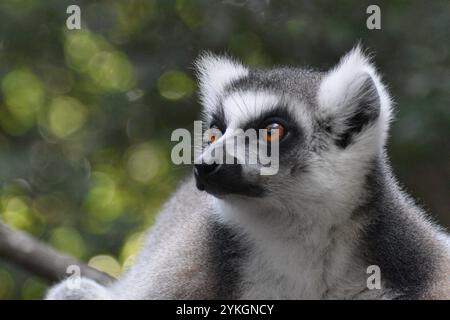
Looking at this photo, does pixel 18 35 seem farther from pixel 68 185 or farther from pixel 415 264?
pixel 415 264

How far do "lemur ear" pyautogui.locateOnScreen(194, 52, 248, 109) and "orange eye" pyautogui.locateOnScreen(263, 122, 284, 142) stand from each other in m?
0.46

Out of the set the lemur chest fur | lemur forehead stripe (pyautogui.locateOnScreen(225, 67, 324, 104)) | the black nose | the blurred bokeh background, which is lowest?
the lemur chest fur

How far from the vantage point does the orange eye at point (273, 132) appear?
9.56ft

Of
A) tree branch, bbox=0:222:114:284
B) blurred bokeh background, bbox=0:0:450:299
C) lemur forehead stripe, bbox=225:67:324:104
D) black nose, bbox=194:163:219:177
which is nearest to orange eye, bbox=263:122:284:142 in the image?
lemur forehead stripe, bbox=225:67:324:104

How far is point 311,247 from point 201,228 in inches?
23.8

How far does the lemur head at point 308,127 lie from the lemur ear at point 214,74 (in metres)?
0.15

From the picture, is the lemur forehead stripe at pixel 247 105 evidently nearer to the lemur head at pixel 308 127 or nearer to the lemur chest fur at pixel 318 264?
the lemur head at pixel 308 127

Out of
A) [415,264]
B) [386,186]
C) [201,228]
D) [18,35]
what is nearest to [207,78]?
[201,228]

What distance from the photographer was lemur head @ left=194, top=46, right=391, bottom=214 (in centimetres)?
288

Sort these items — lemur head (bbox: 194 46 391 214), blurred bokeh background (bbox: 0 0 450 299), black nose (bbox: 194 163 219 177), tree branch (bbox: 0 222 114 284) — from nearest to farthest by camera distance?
black nose (bbox: 194 163 219 177)
lemur head (bbox: 194 46 391 214)
tree branch (bbox: 0 222 114 284)
blurred bokeh background (bbox: 0 0 450 299)

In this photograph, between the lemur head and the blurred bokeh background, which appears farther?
the blurred bokeh background

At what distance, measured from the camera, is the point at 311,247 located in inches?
116

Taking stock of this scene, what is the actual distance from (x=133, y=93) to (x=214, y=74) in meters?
1.35

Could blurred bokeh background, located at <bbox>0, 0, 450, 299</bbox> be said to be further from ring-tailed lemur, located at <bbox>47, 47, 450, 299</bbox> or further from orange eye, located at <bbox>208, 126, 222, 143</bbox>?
orange eye, located at <bbox>208, 126, 222, 143</bbox>
